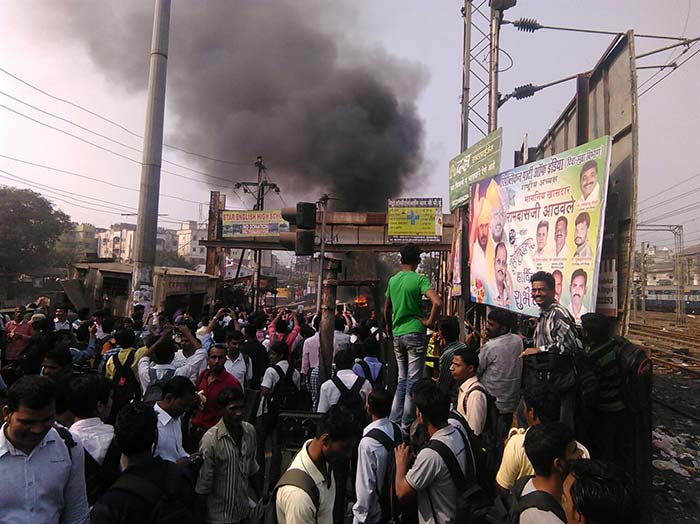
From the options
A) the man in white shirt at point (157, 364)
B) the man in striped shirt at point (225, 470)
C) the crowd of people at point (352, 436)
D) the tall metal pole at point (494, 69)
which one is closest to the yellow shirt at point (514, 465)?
the crowd of people at point (352, 436)

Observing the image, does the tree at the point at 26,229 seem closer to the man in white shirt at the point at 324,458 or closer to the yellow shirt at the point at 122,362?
the yellow shirt at the point at 122,362

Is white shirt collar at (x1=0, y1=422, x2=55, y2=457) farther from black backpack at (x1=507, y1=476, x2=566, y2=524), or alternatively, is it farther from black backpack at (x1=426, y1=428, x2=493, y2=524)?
black backpack at (x1=507, y1=476, x2=566, y2=524)

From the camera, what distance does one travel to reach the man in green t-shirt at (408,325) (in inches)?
156

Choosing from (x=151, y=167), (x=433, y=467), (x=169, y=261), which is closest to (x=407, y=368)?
(x=433, y=467)

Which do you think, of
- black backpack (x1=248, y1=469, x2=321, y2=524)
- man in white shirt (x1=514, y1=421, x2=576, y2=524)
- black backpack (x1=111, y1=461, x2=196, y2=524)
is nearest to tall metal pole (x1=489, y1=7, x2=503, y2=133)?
man in white shirt (x1=514, y1=421, x2=576, y2=524)

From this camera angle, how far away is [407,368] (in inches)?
160

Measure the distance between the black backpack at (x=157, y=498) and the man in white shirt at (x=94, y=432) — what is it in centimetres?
58

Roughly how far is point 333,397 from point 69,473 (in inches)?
84.4

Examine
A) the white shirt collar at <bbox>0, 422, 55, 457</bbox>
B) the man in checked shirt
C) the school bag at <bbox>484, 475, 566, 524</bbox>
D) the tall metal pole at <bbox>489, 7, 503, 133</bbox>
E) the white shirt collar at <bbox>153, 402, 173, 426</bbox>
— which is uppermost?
the tall metal pole at <bbox>489, 7, 503, 133</bbox>

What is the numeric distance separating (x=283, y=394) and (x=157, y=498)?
2.59 m

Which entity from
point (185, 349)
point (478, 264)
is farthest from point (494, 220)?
point (185, 349)

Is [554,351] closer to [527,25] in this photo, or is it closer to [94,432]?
[94,432]

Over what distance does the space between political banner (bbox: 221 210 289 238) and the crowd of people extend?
15.7 metres

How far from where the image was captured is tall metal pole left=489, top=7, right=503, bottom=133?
8.52 m
